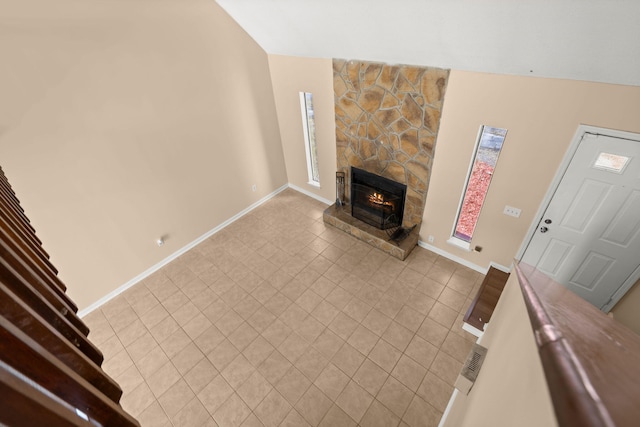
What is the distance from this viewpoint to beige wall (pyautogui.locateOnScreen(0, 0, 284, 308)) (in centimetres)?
302

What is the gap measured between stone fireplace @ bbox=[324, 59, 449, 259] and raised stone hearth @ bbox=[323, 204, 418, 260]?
0.02 meters

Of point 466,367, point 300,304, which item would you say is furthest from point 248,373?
point 466,367

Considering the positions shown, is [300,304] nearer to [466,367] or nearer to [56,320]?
[466,367]

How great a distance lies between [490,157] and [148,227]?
6.03 meters

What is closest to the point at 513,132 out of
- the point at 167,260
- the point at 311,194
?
the point at 311,194

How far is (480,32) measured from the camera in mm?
2613

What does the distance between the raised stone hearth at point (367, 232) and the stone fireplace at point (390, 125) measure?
0.06ft

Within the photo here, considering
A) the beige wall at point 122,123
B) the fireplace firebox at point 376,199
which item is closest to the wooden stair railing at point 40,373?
the beige wall at point 122,123

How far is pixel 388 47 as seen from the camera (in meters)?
3.45

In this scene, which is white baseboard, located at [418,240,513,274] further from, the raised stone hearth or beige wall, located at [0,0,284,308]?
beige wall, located at [0,0,284,308]

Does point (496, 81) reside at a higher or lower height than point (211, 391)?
higher

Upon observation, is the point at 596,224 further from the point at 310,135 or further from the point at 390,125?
the point at 310,135

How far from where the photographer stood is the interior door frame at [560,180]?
2711mm

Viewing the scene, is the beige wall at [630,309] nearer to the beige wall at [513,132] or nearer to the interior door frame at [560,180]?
the interior door frame at [560,180]
